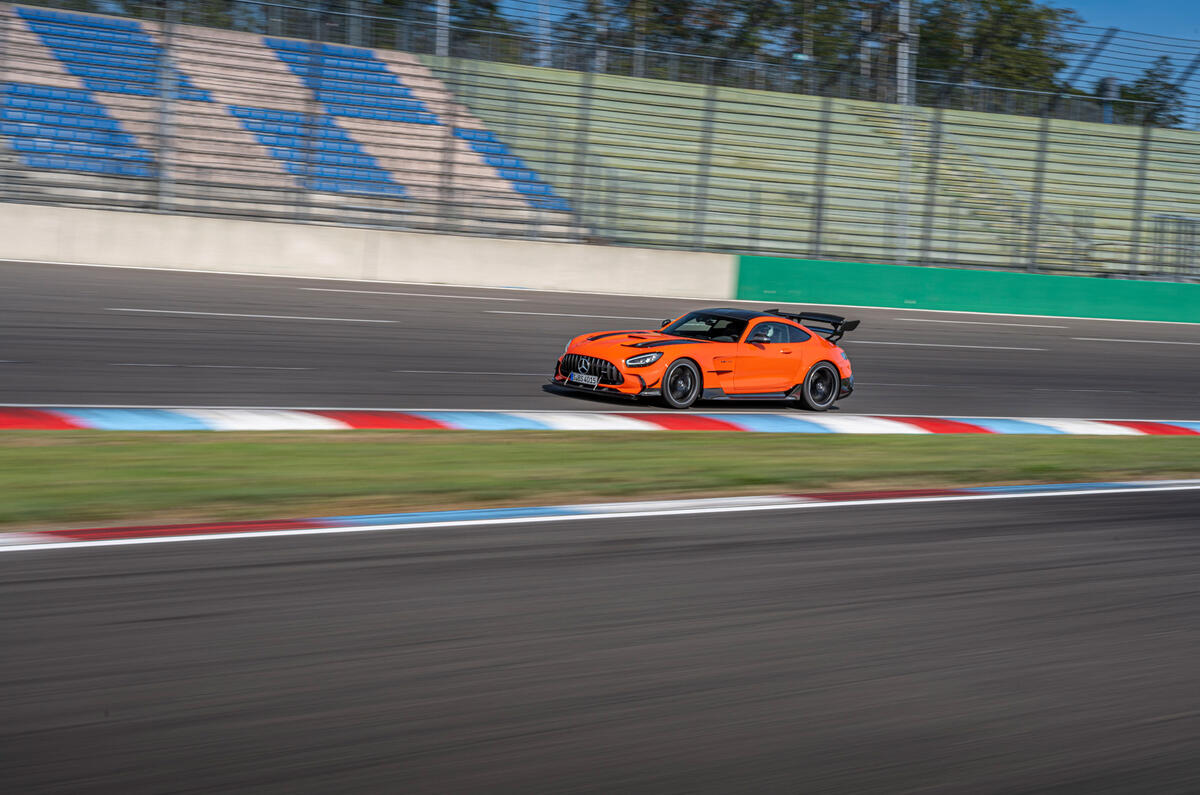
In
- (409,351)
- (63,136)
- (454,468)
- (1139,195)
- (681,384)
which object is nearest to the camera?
(454,468)

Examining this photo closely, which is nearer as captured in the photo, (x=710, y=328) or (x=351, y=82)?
(x=710, y=328)

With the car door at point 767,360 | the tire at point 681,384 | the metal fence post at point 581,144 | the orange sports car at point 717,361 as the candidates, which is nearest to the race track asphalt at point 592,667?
the orange sports car at point 717,361

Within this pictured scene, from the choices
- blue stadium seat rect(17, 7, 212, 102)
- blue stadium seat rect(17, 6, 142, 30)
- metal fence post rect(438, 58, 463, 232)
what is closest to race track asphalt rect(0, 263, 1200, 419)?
metal fence post rect(438, 58, 463, 232)

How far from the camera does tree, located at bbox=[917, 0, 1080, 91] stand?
31.1m

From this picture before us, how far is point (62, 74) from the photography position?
24.5 m

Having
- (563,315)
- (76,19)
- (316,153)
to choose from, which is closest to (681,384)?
(563,315)

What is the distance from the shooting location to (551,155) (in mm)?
26641

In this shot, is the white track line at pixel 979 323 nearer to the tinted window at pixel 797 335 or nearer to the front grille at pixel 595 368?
the tinted window at pixel 797 335

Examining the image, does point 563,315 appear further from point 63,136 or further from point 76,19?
point 76,19

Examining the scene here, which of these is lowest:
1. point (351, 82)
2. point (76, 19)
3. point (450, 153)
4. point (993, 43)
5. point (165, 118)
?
point (450, 153)

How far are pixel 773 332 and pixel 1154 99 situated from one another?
892 inches

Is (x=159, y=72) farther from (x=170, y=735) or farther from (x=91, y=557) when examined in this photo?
(x=170, y=735)

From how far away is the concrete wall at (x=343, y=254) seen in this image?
65.0ft

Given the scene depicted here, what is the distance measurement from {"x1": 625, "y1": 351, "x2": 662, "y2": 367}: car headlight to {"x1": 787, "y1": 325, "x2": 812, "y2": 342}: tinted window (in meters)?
1.88
